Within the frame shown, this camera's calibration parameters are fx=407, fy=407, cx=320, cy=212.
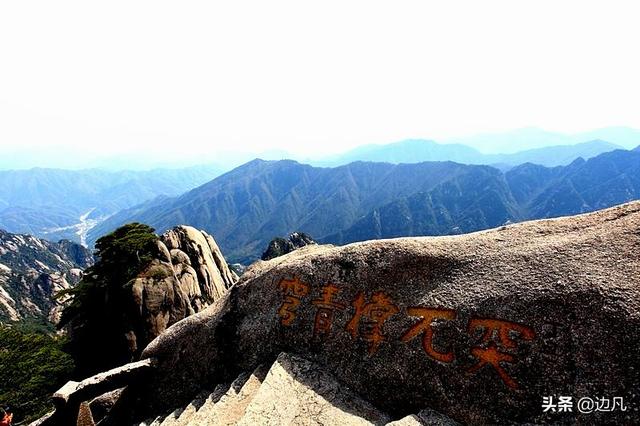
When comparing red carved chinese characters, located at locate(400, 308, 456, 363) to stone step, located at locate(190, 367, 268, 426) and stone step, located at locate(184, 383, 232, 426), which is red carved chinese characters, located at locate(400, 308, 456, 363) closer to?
stone step, located at locate(190, 367, 268, 426)

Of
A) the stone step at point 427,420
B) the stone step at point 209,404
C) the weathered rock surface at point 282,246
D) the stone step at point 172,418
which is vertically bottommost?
the weathered rock surface at point 282,246

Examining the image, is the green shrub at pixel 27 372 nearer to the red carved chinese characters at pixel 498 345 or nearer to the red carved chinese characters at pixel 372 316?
the red carved chinese characters at pixel 372 316

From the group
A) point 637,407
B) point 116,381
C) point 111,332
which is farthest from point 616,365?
point 111,332

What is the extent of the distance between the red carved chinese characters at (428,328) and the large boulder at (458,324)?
0.12ft

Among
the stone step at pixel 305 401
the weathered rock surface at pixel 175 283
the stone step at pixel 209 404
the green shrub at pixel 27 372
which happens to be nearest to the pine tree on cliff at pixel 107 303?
the weathered rock surface at pixel 175 283

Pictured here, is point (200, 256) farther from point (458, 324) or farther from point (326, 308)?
point (458, 324)

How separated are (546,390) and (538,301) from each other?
237 centimetres

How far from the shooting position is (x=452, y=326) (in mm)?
12734

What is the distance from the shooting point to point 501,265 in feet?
43.6

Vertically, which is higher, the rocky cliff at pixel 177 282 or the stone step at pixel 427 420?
Result: the stone step at pixel 427 420

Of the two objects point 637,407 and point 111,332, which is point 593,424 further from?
point 111,332

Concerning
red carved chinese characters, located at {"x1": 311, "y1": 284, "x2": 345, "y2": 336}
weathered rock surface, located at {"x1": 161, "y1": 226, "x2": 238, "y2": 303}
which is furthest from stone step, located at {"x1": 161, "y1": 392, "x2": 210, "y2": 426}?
weathered rock surface, located at {"x1": 161, "y1": 226, "x2": 238, "y2": 303}

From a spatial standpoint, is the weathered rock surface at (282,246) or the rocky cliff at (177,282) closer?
the rocky cliff at (177,282)

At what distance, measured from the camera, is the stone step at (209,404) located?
14172 millimetres
